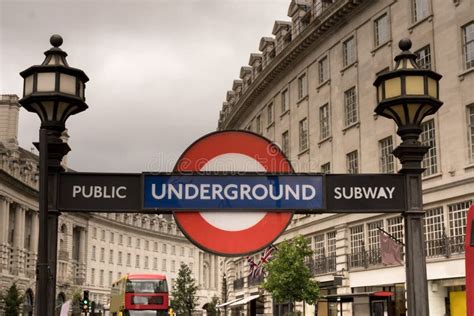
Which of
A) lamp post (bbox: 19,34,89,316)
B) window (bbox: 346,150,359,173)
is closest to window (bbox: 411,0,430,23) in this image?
window (bbox: 346,150,359,173)

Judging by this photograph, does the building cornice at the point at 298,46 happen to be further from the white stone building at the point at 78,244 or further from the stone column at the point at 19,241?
the stone column at the point at 19,241

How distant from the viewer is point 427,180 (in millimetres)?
35250

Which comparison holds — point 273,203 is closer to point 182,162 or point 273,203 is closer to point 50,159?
point 182,162

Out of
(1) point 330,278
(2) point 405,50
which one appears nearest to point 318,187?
(2) point 405,50

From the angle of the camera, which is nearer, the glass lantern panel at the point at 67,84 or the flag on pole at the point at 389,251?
the glass lantern panel at the point at 67,84

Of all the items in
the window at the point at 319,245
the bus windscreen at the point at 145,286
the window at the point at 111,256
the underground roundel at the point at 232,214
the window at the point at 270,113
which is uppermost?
the window at the point at 270,113

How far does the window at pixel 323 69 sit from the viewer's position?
1831 inches

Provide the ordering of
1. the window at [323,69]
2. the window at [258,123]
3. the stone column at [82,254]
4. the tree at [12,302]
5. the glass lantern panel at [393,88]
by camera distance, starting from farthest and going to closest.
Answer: the stone column at [82,254]
the tree at [12,302]
the window at [258,123]
the window at [323,69]
the glass lantern panel at [393,88]

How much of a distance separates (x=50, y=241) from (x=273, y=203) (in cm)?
180

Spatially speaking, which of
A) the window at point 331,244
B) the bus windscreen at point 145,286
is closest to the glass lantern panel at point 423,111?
the window at point 331,244

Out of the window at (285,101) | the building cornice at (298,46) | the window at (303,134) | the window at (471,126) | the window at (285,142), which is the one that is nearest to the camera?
the window at (471,126)

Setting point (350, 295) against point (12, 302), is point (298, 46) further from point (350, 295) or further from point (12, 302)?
point (12, 302)

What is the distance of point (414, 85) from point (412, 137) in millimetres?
460

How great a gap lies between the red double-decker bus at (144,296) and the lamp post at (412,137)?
140ft
